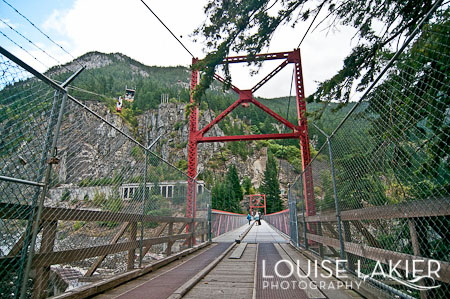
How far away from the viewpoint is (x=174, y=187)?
5.52 meters

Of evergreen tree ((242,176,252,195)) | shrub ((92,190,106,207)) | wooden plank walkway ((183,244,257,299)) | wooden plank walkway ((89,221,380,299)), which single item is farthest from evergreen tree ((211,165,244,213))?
shrub ((92,190,106,207))

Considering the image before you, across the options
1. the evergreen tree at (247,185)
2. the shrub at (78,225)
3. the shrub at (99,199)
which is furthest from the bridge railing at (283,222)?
the evergreen tree at (247,185)

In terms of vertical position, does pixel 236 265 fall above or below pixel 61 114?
below

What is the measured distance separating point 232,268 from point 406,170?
10.4 feet

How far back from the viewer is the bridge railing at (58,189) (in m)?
1.67

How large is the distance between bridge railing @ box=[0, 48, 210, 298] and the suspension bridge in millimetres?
10

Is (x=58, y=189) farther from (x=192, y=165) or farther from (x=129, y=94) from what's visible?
(x=129, y=94)

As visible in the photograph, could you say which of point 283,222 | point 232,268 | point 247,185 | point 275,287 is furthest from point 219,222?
point 247,185

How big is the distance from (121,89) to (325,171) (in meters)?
91.1

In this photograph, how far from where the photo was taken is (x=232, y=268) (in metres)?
4.04

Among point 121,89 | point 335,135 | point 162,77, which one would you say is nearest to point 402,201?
point 335,135

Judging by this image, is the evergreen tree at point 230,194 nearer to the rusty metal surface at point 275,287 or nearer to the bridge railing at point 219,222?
the bridge railing at point 219,222

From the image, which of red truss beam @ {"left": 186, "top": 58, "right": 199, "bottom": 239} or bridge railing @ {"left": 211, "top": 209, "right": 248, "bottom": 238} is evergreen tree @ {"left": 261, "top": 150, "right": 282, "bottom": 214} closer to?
bridge railing @ {"left": 211, "top": 209, "right": 248, "bottom": 238}

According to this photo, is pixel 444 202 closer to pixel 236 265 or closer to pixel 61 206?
pixel 61 206
